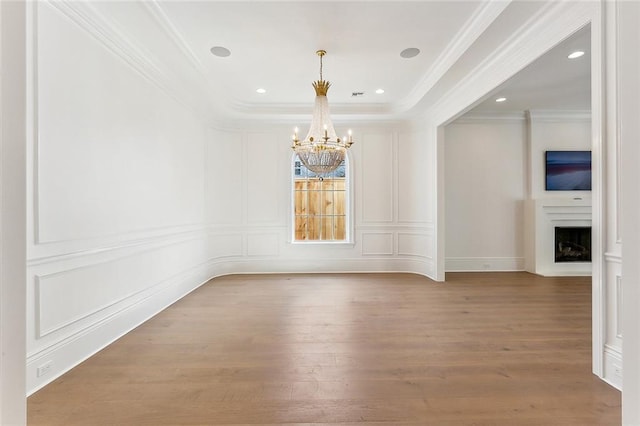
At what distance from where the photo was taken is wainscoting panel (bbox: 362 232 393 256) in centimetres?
595

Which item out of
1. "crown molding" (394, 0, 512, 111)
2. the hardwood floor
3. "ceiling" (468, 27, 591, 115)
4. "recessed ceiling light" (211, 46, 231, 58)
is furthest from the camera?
"recessed ceiling light" (211, 46, 231, 58)

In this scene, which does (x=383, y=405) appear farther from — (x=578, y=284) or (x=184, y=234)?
(x=578, y=284)

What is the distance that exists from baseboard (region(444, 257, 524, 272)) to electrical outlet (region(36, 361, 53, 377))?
5.98 meters

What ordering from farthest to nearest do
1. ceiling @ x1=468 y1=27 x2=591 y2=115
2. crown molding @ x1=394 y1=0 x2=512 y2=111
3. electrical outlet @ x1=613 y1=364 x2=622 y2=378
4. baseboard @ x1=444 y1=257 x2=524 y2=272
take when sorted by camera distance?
1. baseboard @ x1=444 y1=257 x2=524 y2=272
2. ceiling @ x1=468 y1=27 x2=591 y2=115
3. crown molding @ x1=394 y1=0 x2=512 y2=111
4. electrical outlet @ x1=613 y1=364 x2=622 y2=378

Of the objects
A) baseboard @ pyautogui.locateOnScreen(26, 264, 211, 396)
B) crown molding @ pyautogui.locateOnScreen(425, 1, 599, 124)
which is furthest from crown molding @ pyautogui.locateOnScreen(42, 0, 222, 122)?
crown molding @ pyautogui.locateOnScreen(425, 1, 599, 124)

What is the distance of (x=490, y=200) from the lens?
5941 millimetres

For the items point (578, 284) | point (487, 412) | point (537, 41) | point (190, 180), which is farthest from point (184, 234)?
point (578, 284)

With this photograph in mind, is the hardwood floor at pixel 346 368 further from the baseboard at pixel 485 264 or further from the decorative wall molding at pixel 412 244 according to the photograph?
the baseboard at pixel 485 264

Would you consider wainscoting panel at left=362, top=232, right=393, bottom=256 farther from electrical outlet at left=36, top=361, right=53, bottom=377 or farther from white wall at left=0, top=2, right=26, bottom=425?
white wall at left=0, top=2, right=26, bottom=425

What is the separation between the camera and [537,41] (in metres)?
2.80

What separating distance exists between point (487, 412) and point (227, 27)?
158 inches

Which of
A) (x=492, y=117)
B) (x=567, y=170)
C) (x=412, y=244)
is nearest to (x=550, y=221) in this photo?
(x=567, y=170)

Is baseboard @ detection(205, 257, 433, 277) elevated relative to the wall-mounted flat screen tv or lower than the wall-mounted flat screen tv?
lower

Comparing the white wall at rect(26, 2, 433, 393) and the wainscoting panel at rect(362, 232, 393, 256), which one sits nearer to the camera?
the white wall at rect(26, 2, 433, 393)
